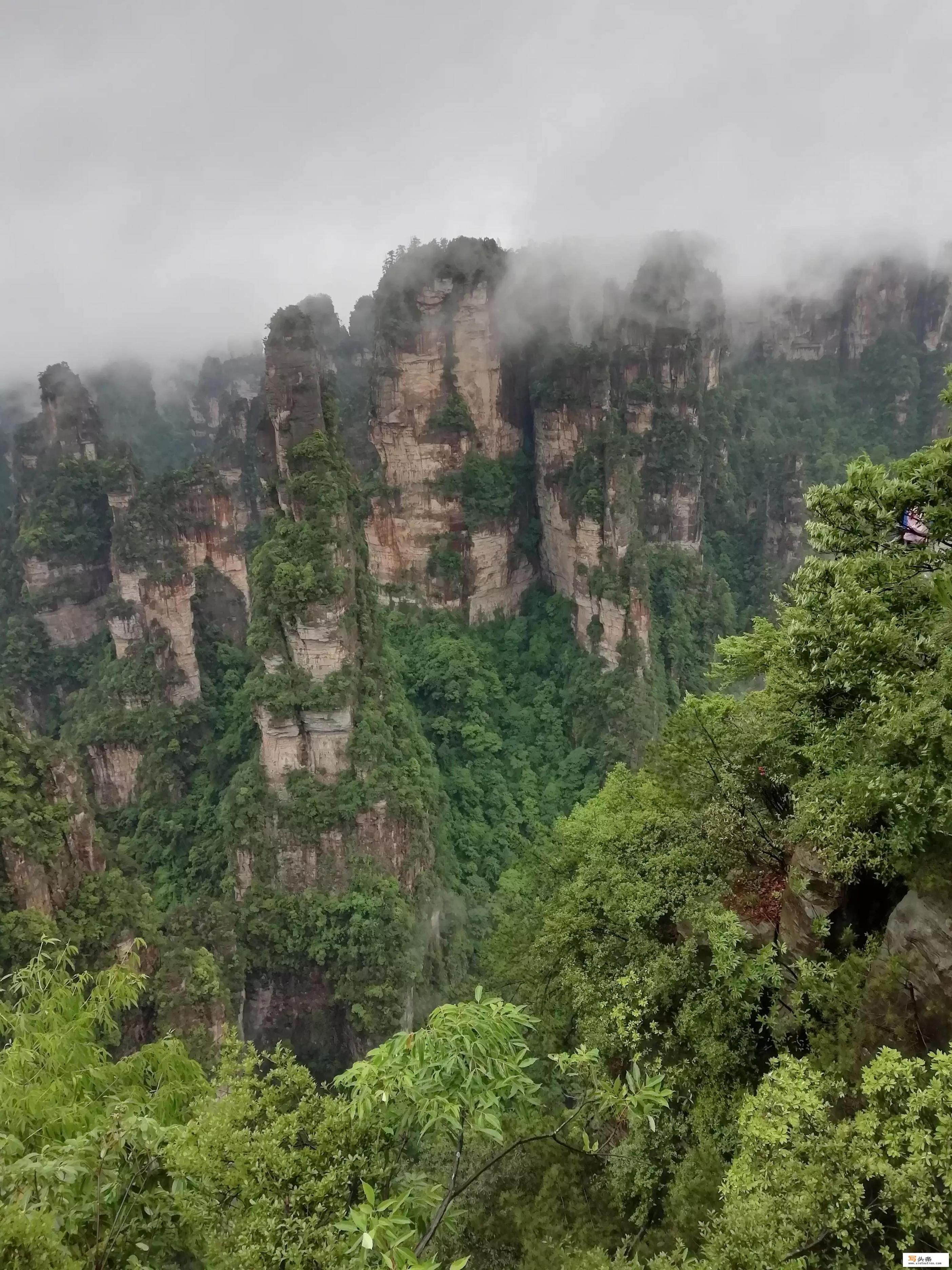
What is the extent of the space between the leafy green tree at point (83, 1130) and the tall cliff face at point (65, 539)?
1578 inches

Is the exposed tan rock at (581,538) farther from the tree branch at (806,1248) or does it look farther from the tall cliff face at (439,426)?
the tree branch at (806,1248)

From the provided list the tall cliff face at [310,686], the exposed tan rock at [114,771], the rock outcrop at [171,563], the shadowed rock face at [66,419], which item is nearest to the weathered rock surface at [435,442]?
the rock outcrop at [171,563]

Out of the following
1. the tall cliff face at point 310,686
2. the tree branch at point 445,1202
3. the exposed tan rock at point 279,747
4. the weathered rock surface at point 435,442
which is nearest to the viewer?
the tree branch at point 445,1202

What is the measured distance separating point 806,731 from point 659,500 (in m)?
39.0

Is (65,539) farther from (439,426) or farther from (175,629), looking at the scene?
(439,426)

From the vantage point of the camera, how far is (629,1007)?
305 inches

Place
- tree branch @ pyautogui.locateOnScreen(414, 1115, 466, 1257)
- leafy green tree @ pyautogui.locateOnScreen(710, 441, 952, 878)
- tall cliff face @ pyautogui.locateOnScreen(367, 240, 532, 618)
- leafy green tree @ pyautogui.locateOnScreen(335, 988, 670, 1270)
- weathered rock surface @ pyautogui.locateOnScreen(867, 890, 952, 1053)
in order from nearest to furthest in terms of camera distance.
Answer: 1. tree branch @ pyautogui.locateOnScreen(414, 1115, 466, 1257)
2. leafy green tree @ pyautogui.locateOnScreen(335, 988, 670, 1270)
3. weathered rock surface @ pyautogui.locateOnScreen(867, 890, 952, 1053)
4. leafy green tree @ pyautogui.locateOnScreen(710, 441, 952, 878)
5. tall cliff face @ pyautogui.locateOnScreen(367, 240, 532, 618)

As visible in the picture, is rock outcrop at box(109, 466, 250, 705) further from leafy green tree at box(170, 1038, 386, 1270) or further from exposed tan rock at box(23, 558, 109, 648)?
leafy green tree at box(170, 1038, 386, 1270)

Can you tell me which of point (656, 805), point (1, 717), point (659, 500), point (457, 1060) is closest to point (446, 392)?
point (659, 500)

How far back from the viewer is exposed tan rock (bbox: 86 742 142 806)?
35000 millimetres

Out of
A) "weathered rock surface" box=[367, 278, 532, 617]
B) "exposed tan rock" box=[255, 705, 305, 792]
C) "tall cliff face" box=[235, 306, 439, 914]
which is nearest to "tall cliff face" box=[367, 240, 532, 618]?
"weathered rock surface" box=[367, 278, 532, 617]

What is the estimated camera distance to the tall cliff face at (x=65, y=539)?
4262 cm

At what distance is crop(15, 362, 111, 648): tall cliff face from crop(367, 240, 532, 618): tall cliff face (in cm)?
1625

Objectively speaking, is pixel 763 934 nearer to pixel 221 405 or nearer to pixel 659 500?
pixel 659 500
